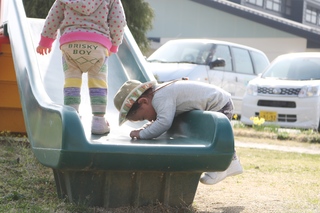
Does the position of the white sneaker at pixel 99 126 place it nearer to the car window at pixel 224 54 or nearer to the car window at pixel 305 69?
the car window at pixel 305 69

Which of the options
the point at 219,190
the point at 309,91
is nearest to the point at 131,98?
the point at 219,190

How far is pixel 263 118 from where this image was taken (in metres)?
11.7

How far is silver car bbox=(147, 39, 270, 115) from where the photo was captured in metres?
12.5

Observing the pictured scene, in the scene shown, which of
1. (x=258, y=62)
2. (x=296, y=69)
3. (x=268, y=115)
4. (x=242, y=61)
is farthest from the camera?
(x=258, y=62)

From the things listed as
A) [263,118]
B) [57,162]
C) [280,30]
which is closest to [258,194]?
[57,162]

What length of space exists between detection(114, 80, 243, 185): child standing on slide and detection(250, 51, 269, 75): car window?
10.4m

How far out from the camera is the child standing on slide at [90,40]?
4543 millimetres

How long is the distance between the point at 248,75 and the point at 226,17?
1307 cm

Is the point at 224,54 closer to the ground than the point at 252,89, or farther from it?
farther from it

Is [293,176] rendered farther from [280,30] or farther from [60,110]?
[280,30]

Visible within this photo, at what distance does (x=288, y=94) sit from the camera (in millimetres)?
11648

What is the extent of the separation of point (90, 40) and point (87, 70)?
10.4 inches

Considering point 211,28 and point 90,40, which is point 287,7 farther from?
point 90,40

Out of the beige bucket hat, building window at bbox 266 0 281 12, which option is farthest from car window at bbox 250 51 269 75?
building window at bbox 266 0 281 12
